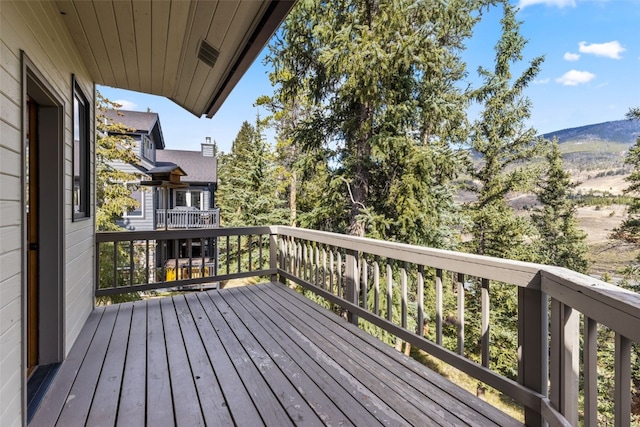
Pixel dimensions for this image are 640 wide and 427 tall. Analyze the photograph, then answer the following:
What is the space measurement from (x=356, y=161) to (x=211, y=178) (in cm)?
871

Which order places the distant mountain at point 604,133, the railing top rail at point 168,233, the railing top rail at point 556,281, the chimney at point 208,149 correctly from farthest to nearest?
the chimney at point 208,149, the distant mountain at point 604,133, the railing top rail at point 168,233, the railing top rail at point 556,281

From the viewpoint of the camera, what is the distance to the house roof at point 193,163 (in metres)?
14.1

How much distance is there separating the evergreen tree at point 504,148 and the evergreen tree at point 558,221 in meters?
3.26

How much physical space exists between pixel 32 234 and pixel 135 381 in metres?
1.16

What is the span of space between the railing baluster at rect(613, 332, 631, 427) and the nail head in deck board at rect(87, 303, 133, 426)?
2.16m

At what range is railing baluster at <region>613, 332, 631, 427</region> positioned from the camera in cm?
111

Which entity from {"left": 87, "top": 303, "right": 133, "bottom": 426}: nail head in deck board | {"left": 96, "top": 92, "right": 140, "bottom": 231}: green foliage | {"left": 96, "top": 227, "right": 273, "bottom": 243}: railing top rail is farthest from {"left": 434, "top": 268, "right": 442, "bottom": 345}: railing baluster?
{"left": 96, "top": 92, "right": 140, "bottom": 231}: green foliage

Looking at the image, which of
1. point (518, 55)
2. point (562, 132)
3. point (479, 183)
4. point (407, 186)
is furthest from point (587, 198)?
point (407, 186)

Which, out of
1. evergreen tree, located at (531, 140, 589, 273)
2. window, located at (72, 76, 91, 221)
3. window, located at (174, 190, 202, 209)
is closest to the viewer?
window, located at (72, 76, 91, 221)

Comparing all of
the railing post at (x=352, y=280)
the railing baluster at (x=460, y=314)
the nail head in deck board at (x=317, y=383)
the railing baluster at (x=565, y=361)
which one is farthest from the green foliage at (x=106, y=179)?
the railing baluster at (x=565, y=361)

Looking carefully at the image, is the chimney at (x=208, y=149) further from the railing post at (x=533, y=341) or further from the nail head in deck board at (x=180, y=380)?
the railing post at (x=533, y=341)

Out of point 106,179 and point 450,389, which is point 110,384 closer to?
point 450,389

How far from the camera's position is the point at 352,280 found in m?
3.12

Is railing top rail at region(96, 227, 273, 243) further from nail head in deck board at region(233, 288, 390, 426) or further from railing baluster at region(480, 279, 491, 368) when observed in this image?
railing baluster at region(480, 279, 491, 368)
